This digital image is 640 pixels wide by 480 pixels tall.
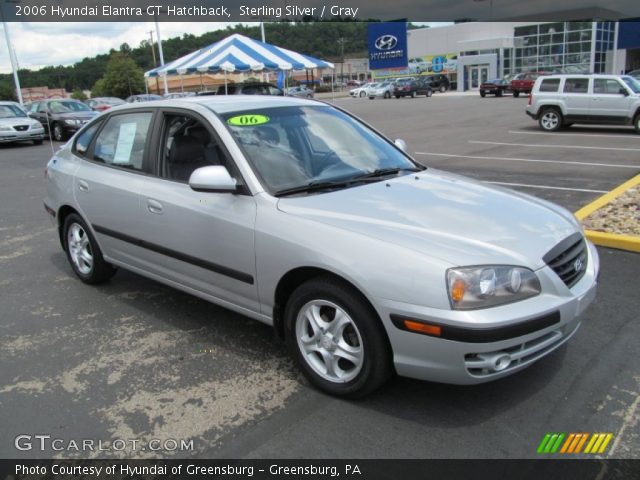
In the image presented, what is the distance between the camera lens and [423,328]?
2.72 meters

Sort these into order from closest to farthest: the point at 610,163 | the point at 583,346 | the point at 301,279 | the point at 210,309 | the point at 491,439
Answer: the point at 491,439, the point at 301,279, the point at 583,346, the point at 210,309, the point at 610,163

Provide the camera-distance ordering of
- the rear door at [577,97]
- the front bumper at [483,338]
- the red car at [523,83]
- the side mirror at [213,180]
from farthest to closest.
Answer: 1. the red car at [523,83]
2. the rear door at [577,97]
3. the side mirror at [213,180]
4. the front bumper at [483,338]

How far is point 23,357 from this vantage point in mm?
3838

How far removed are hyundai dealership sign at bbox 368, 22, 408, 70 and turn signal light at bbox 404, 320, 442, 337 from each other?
193 feet

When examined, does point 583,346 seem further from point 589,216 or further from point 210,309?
point 589,216

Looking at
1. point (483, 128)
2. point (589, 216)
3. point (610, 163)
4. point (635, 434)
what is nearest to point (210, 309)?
point (635, 434)

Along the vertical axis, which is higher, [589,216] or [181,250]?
[181,250]

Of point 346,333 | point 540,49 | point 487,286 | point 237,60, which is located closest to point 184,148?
point 346,333

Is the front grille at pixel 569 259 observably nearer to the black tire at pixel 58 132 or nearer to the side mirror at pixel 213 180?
the side mirror at pixel 213 180

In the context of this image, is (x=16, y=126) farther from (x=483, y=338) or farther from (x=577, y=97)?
(x=483, y=338)

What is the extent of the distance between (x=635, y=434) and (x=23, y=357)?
3.76 meters

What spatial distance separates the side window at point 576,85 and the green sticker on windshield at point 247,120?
49.3 feet

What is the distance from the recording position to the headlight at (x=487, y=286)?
2676 mm

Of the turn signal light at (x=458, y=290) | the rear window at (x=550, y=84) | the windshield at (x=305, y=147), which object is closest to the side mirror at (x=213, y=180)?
the windshield at (x=305, y=147)
